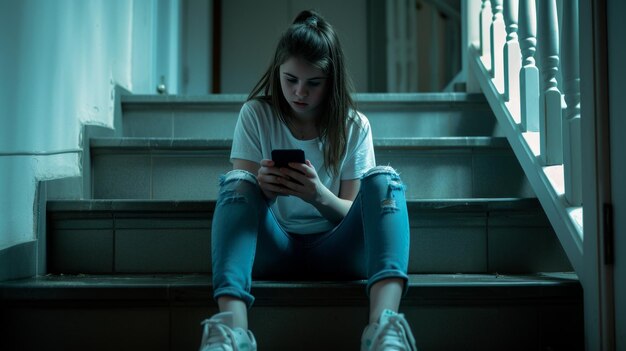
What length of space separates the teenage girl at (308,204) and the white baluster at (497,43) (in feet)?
2.40

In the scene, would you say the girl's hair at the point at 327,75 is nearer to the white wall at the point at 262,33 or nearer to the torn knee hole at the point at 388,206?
the torn knee hole at the point at 388,206

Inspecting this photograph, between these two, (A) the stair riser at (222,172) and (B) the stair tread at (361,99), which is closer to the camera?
(A) the stair riser at (222,172)

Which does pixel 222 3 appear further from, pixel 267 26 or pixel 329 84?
pixel 329 84

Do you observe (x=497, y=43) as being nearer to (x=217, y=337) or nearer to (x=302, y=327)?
(x=302, y=327)

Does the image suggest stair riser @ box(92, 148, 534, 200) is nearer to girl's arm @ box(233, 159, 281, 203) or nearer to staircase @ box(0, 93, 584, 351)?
staircase @ box(0, 93, 584, 351)

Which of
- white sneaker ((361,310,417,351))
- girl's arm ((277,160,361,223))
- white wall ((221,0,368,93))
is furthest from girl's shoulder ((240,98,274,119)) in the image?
white wall ((221,0,368,93))

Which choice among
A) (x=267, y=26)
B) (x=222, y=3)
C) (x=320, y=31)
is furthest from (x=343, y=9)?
(x=320, y=31)

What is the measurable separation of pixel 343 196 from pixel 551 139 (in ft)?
1.59

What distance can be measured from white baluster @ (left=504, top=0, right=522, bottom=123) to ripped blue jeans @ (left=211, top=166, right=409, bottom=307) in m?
0.74

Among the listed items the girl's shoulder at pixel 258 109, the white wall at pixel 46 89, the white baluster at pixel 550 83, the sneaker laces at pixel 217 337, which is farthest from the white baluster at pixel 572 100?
the white wall at pixel 46 89

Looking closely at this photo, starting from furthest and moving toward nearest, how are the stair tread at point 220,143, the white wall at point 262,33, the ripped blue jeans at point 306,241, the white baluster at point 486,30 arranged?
the white wall at point 262,33 < the white baluster at point 486,30 < the stair tread at point 220,143 < the ripped blue jeans at point 306,241

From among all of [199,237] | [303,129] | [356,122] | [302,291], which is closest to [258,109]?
[303,129]

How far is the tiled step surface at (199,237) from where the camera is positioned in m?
1.39

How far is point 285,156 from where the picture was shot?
113 cm
